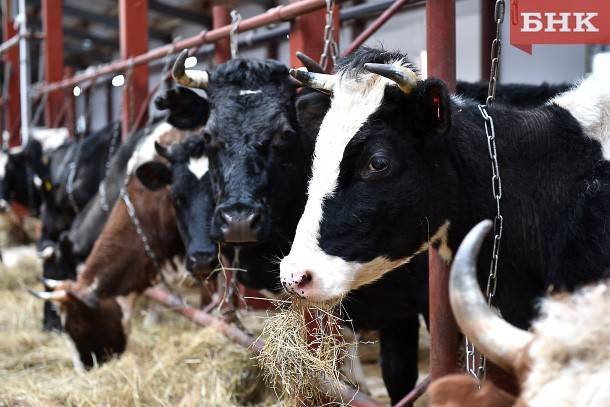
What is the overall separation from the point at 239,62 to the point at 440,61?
48.7 inches

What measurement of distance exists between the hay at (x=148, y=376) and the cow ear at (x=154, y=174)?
0.92 metres

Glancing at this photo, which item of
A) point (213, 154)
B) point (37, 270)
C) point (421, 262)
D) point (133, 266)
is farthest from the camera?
point (37, 270)

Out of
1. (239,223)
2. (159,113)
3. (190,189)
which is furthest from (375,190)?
(159,113)

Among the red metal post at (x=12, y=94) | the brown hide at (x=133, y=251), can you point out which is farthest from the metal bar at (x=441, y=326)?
the red metal post at (x=12, y=94)

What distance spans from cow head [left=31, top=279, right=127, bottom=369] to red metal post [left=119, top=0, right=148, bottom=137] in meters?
2.23

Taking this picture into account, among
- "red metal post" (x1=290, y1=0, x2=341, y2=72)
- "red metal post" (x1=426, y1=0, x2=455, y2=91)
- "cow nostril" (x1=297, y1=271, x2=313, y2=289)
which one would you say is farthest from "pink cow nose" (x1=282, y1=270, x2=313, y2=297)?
"red metal post" (x1=290, y1=0, x2=341, y2=72)

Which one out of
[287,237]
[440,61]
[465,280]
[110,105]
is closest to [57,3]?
[110,105]

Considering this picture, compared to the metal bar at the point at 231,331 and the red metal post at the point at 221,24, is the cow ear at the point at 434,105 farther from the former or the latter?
the red metal post at the point at 221,24

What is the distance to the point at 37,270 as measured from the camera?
8391mm

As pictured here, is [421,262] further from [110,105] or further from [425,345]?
[110,105]

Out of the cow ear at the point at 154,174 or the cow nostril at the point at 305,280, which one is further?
the cow ear at the point at 154,174

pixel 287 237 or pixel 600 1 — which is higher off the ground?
pixel 600 1

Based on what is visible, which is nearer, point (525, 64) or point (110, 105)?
point (525, 64)

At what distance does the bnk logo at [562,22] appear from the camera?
8.43 feet
